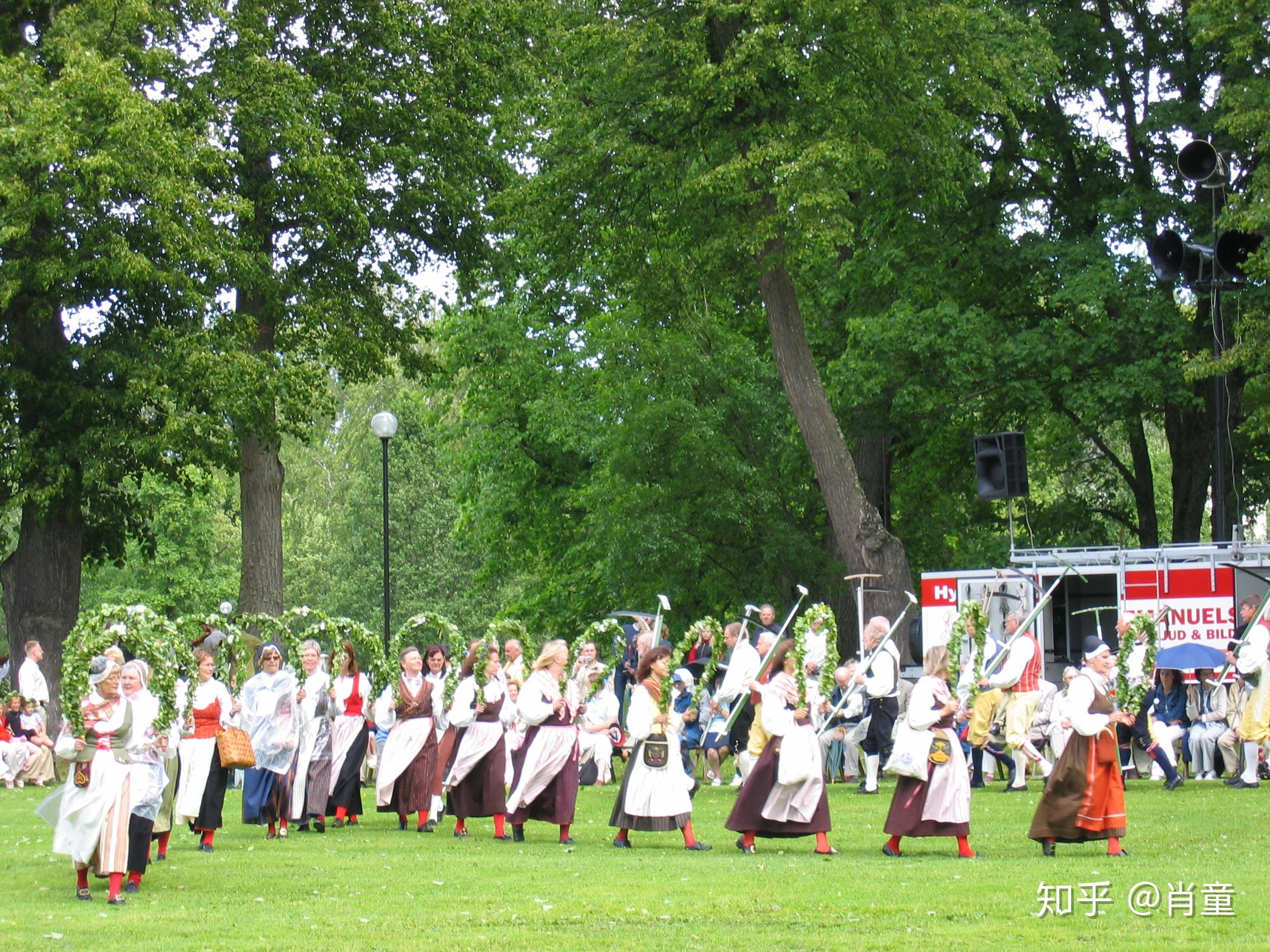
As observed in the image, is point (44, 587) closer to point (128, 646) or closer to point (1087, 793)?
point (128, 646)

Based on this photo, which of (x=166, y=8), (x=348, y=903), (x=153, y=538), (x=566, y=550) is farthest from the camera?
(x=566, y=550)

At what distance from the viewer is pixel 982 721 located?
18891mm

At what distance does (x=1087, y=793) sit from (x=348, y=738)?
7.52m

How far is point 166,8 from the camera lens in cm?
2661

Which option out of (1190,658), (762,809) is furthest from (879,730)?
(762,809)

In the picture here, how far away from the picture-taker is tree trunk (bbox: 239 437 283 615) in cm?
2706

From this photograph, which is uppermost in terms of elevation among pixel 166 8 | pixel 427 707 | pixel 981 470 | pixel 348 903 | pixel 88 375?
pixel 166 8

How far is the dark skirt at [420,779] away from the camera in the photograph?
16562 millimetres

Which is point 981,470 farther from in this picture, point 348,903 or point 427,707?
point 348,903

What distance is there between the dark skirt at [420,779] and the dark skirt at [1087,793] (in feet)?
20.8

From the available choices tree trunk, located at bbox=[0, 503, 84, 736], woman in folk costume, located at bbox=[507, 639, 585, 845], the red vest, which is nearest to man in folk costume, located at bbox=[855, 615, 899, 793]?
the red vest

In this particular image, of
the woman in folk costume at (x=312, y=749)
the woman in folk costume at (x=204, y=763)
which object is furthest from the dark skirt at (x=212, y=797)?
the woman in folk costume at (x=312, y=749)

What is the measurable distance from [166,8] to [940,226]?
13513mm

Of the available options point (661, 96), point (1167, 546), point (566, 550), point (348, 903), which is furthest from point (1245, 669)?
point (566, 550)
